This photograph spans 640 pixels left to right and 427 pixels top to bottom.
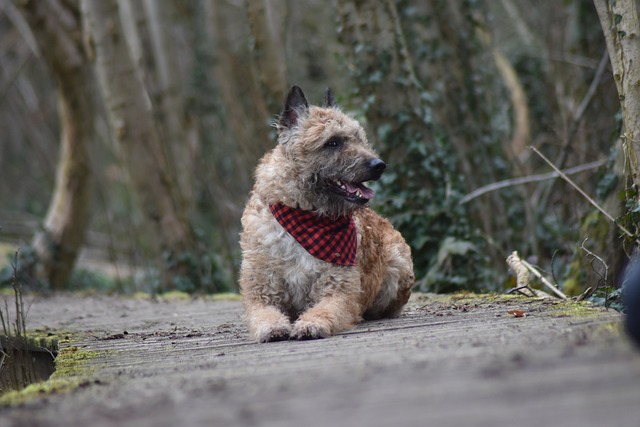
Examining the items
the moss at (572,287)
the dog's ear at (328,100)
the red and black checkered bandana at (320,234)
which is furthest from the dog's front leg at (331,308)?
the moss at (572,287)

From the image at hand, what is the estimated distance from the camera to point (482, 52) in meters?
14.0

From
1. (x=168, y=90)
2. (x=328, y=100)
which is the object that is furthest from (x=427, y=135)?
(x=168, y=90)

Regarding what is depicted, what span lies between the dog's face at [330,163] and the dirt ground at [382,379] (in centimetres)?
111

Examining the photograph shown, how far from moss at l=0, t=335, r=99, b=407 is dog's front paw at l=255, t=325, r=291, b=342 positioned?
1.08 m

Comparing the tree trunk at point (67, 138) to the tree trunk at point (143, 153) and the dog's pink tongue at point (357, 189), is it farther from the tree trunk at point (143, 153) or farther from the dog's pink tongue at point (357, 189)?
the dog's pink tongue at point (357, 189)

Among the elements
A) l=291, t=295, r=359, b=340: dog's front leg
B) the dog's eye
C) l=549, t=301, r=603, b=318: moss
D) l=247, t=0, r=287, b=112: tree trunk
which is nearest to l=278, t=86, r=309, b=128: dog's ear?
the dog's eye

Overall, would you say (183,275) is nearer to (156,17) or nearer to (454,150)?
(454,150)

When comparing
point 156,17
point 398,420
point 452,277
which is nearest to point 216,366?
point 398,420

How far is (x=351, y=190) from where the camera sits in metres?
6.55

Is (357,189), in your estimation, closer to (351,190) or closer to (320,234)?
(351,190)

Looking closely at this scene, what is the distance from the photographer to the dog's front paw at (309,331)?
5.59 meters

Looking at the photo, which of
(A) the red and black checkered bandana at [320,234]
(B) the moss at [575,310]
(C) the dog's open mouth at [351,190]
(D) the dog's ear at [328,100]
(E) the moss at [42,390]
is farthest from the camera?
(D) the dog's ear at [328,100]

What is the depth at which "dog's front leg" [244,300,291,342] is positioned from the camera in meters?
5.62

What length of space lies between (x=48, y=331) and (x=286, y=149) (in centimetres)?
295
